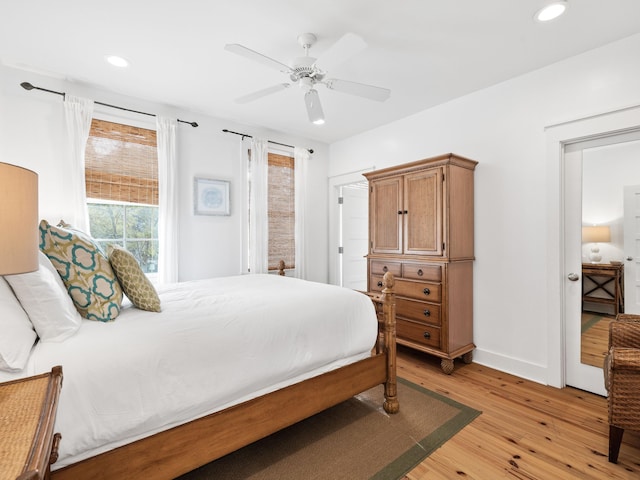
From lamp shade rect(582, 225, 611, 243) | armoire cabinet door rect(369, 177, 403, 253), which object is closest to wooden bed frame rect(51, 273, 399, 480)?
armoire cabinet door rect(369, 177, 403, 253)

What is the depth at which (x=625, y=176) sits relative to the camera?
2.41 m

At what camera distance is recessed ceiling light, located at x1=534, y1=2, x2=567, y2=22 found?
1.93 metres

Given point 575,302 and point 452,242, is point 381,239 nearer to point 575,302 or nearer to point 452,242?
point 452,242

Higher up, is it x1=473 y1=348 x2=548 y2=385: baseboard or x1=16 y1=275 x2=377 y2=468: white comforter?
x1=16 y1=275 x2=377 y2=468: white comforter

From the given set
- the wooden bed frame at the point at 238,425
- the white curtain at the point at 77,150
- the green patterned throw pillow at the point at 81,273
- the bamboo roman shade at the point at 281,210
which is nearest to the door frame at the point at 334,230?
the bamboo roman shade at the point at 281,210

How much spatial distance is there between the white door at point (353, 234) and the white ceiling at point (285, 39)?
5.93 feet

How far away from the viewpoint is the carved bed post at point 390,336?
2223mm

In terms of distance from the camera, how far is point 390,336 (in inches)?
88.0

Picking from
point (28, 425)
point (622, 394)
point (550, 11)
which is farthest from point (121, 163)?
point (622, 394)

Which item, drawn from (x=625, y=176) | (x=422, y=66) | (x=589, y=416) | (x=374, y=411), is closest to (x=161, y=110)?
(x=422, y=66)

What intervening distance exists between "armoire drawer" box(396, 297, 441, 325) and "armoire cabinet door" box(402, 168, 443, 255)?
19.4 inches

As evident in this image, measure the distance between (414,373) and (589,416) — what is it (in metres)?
1.22

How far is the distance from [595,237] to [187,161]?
3842mm

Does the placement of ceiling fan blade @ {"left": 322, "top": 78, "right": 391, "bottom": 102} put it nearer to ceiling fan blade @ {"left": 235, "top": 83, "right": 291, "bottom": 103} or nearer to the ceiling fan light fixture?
the ceiling fan light fixture
